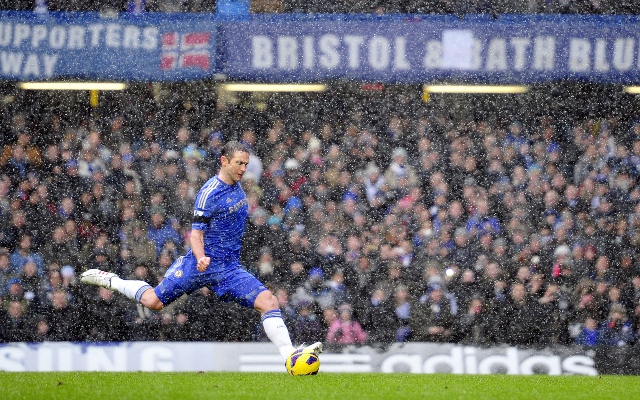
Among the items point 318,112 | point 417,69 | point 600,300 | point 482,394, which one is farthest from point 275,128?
point 482,394

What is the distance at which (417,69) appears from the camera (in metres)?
10.9

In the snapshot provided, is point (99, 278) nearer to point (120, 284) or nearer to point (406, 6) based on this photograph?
point (120, 284)

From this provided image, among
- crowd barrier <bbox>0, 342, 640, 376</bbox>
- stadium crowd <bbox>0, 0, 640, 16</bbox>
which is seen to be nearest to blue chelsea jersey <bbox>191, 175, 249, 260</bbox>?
crowd barrier <bbox>0, 342, 640, 376</bbox>

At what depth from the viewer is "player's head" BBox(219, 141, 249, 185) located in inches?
276

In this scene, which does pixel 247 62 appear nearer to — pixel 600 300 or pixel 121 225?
pixel 121 225

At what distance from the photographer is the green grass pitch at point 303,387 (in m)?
6.09

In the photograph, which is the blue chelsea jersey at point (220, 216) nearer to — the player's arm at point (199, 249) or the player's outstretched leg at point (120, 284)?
the player's arm at point (199, 249)

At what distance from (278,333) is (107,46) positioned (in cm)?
473

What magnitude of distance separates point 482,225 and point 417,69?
1718mm

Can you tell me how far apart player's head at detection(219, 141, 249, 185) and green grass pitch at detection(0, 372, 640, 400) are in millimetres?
1342

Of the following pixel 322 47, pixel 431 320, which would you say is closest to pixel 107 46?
pixel 322 47

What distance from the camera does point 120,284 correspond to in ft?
25.5

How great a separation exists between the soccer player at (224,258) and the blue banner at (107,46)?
3876mm

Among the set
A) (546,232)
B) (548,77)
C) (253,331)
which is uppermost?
(548,77)
